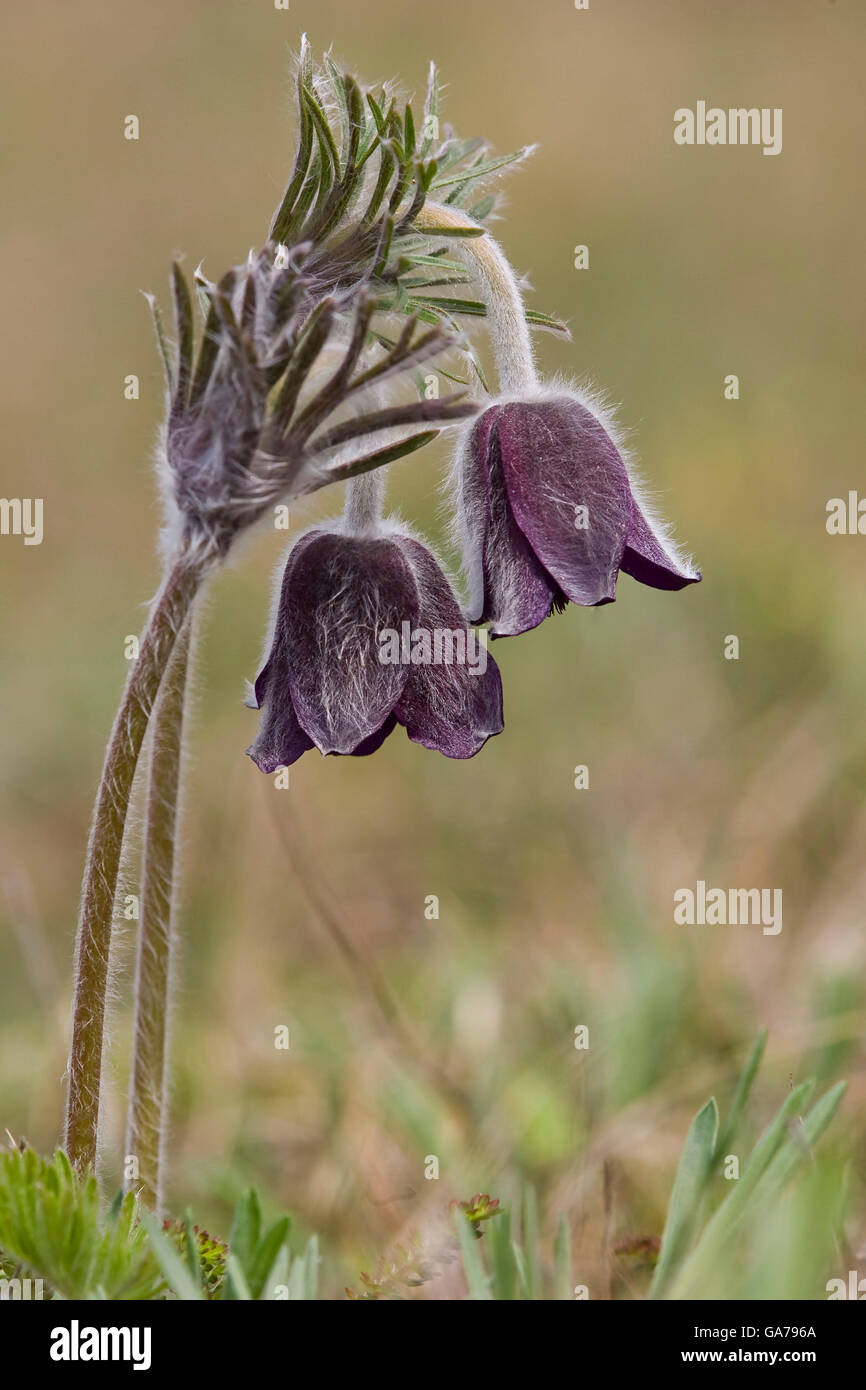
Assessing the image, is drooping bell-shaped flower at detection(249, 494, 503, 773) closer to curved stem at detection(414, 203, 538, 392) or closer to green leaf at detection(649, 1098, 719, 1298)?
curved stem at detection(414, 203, 538, 392)

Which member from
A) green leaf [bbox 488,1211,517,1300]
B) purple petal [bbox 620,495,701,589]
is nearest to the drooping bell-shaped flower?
purple petal [bbox 620,495,701,589]

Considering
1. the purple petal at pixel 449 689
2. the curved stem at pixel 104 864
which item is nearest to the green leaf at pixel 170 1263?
the curved stem at pixel 104 864

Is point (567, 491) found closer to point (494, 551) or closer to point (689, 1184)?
point (494, 551)

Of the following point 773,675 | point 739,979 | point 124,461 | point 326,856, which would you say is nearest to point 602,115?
point 124,461

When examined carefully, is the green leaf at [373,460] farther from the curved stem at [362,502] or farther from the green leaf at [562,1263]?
the green leaf at [562,1263]

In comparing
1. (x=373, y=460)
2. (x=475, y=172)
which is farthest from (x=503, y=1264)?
(x=475, y=172)

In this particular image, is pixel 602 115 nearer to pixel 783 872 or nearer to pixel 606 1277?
pixel 783 872
